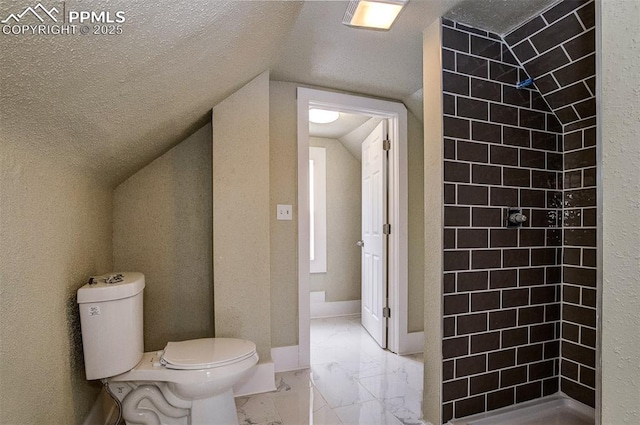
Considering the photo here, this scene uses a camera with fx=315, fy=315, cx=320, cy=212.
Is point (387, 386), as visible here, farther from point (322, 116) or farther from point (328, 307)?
point (322, 116)

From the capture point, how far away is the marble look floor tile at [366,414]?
5.45 feet

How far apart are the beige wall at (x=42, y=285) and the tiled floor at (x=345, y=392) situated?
0.88 meters

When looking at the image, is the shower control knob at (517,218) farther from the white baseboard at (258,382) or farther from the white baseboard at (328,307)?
the white baseboard at (328,307)

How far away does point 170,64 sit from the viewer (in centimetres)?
111

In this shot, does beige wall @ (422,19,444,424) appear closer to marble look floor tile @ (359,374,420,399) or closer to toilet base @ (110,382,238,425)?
marble look floor tile @ (359,374,420,399)

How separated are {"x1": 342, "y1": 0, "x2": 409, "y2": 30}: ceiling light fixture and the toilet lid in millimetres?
1636

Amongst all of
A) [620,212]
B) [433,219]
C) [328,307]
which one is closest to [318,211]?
[328,307]

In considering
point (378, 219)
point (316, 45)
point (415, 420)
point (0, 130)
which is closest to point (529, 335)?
point (415, 420)

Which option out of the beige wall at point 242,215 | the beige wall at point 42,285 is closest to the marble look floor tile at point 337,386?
the beige wall at point 242,215

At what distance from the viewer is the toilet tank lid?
1291 millimetres

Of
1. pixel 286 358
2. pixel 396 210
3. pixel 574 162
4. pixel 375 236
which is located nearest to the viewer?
pixel 574 162

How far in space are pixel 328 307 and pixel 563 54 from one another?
300 cm

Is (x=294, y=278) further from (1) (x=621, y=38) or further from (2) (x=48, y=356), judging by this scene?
(1) (x=621, y=38)

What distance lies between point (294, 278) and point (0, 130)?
1740 millimetres
